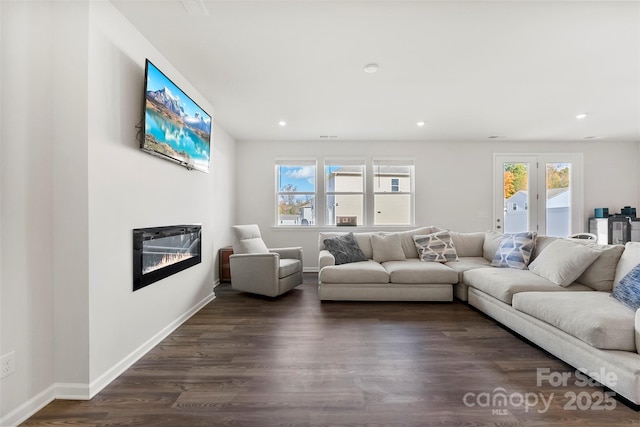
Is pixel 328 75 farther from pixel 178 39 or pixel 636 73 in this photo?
pixel 636 73

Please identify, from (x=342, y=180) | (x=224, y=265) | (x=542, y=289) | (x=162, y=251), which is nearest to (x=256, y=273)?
(x=224, y=265)

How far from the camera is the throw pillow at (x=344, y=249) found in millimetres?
3855

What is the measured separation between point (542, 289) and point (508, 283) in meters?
0.27

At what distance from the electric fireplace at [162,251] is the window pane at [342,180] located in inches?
115

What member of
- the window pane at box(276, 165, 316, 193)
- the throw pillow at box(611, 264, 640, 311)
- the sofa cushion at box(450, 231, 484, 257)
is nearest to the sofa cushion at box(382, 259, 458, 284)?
the sofa cushion at box(450, 231, 484, 257)

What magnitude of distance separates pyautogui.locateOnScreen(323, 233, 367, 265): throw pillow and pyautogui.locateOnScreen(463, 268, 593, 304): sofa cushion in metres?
1.46

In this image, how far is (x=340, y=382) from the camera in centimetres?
181

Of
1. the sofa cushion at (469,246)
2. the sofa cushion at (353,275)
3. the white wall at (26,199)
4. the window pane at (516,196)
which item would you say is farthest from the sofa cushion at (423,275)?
the white wall at (26,199)

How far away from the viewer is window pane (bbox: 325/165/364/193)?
17.8 feet

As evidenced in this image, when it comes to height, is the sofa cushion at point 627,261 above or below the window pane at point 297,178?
below

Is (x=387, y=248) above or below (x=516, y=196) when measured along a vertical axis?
below

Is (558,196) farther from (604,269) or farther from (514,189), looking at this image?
(604,269)

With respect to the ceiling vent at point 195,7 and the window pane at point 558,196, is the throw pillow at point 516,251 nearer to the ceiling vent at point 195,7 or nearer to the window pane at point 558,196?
the window pane at point 558,196

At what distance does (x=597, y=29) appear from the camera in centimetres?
205
